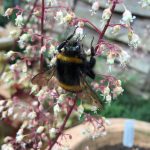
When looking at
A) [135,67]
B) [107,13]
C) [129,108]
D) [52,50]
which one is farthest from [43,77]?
[135,67]

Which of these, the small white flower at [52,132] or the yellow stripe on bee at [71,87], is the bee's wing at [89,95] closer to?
the yellow stripe on bee at [71,87]

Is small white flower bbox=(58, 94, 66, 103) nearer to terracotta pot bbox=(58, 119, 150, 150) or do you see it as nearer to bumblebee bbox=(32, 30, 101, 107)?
bumblebee bbox=(32, 30, 101, 107)

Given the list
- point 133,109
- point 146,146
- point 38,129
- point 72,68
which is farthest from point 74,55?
point 133,109

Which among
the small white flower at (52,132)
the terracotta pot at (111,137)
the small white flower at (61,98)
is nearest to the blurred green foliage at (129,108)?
the terracotta pot at (111,137)

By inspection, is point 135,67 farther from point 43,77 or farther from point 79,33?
point 79,33

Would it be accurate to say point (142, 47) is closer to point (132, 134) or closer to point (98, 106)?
point (132, 134)

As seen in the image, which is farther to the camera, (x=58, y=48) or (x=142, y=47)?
(x=142, y=47)

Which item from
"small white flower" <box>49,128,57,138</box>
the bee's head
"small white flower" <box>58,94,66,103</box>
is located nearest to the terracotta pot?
"small white flower" <box>49,128,57,138</box>
